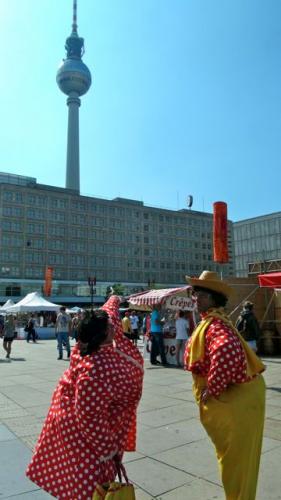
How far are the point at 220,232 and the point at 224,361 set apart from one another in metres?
16.8

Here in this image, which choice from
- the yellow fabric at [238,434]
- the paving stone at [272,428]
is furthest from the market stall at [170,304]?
the yellow fabric at [238,434]

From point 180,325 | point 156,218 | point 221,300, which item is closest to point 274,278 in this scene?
point 180,325

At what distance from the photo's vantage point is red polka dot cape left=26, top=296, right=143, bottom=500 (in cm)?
243

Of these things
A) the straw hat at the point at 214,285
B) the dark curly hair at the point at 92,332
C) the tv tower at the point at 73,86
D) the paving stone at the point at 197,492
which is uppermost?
the tv tower at the point at 73,86

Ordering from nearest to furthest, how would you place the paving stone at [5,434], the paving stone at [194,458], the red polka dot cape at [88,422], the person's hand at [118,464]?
the red polka dot cape at [88,422]
the person's hand at [118,464]
the paving stone at [194,458]
the paving stone at [5,434]

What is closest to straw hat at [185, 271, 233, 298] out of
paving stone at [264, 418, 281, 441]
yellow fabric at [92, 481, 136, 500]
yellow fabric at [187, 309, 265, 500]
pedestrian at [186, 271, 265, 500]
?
pedestrian at [186, 271, 265, 500]

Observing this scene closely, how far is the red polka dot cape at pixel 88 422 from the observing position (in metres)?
2.43

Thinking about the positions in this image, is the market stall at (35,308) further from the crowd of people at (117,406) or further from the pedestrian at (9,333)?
the crowd of people at (117,406)

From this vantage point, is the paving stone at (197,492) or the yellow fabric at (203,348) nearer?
the yellow fabric at (203,348)

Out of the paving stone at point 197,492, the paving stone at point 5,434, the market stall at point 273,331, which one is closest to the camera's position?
the paving stone at point 197,492

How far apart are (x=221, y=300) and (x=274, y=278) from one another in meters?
8.46

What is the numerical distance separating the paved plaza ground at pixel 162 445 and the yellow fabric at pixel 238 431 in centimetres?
90

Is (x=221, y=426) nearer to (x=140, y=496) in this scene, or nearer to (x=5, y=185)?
(x=140, y=496)

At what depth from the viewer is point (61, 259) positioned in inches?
3538
